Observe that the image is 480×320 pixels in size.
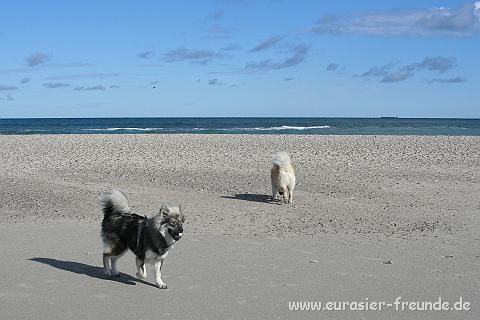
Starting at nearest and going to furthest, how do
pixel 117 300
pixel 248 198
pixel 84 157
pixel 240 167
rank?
pixel 117 300 < pixel 248 198 < pixel 240 167 < pixel 84 157

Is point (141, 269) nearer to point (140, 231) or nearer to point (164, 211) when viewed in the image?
point (140, 231)

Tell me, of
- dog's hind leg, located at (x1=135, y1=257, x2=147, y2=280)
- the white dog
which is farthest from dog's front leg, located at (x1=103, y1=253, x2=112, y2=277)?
the white dog

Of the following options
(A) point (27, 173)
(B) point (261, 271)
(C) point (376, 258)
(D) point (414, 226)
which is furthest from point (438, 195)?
(A) point (27, 173)

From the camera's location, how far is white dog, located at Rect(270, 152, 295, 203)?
39.1 ft

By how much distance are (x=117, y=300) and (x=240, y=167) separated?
12255 mm

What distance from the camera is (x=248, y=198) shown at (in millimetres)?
12477

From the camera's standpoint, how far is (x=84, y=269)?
6895 millimetres

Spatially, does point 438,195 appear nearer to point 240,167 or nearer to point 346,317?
point 240,167

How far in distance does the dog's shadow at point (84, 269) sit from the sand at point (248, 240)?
0.02 m

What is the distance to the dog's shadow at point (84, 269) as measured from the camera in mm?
6504

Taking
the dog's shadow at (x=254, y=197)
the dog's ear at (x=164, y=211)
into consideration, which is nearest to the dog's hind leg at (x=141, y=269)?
the dog's ear at (x=164, y=211)

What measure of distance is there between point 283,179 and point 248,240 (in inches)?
140

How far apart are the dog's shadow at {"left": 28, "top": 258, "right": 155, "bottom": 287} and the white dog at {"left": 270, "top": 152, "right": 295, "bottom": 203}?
5.62 metres

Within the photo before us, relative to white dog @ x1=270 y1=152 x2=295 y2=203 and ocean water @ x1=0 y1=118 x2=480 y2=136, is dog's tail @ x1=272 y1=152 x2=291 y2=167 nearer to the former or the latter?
white dog @ x1=270 y1=152 x2=295 y2=203
